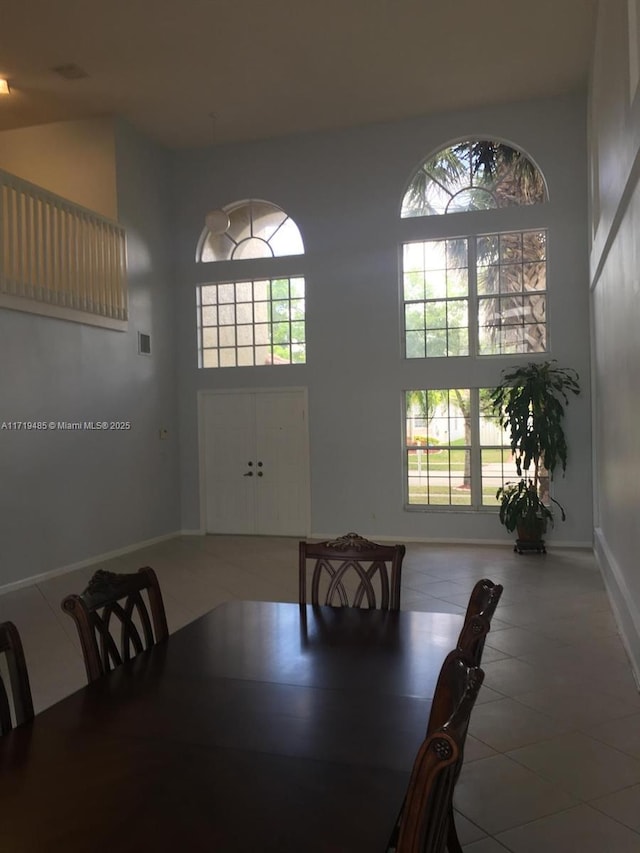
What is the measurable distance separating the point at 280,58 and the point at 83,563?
18.1ft

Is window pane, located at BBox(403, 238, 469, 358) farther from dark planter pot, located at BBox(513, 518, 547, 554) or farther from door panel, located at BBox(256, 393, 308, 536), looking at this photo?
dark planter pot, located at BBox(513, 518, 547, 554)

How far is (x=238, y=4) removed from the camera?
Answer: 19.6ft

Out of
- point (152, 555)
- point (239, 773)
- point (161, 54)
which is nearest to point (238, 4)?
point (161, 54)

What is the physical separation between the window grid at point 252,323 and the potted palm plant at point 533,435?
2777 millimetres

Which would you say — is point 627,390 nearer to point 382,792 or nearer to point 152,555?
point 382,792

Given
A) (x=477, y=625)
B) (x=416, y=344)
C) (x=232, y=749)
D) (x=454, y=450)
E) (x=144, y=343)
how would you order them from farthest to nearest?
(x=144, y=343) < (x=416, y=344) < (x=454, y=450) < (x=477, y=625) < (x=232, y=749)

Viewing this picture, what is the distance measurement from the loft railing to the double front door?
1.88 m

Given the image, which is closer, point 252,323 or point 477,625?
point 477,625

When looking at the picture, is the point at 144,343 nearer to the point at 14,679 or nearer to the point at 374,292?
the point at 374,292

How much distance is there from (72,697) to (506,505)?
6.36m

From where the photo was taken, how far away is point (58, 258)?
7117 millimetres

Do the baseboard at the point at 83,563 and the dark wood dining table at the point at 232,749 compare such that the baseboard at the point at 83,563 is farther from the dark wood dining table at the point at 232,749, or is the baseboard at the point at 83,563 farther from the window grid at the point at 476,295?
the dark wood dining table at the point at 232,749

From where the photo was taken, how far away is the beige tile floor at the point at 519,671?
2.59 m

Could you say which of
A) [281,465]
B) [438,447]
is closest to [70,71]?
[281,465]
